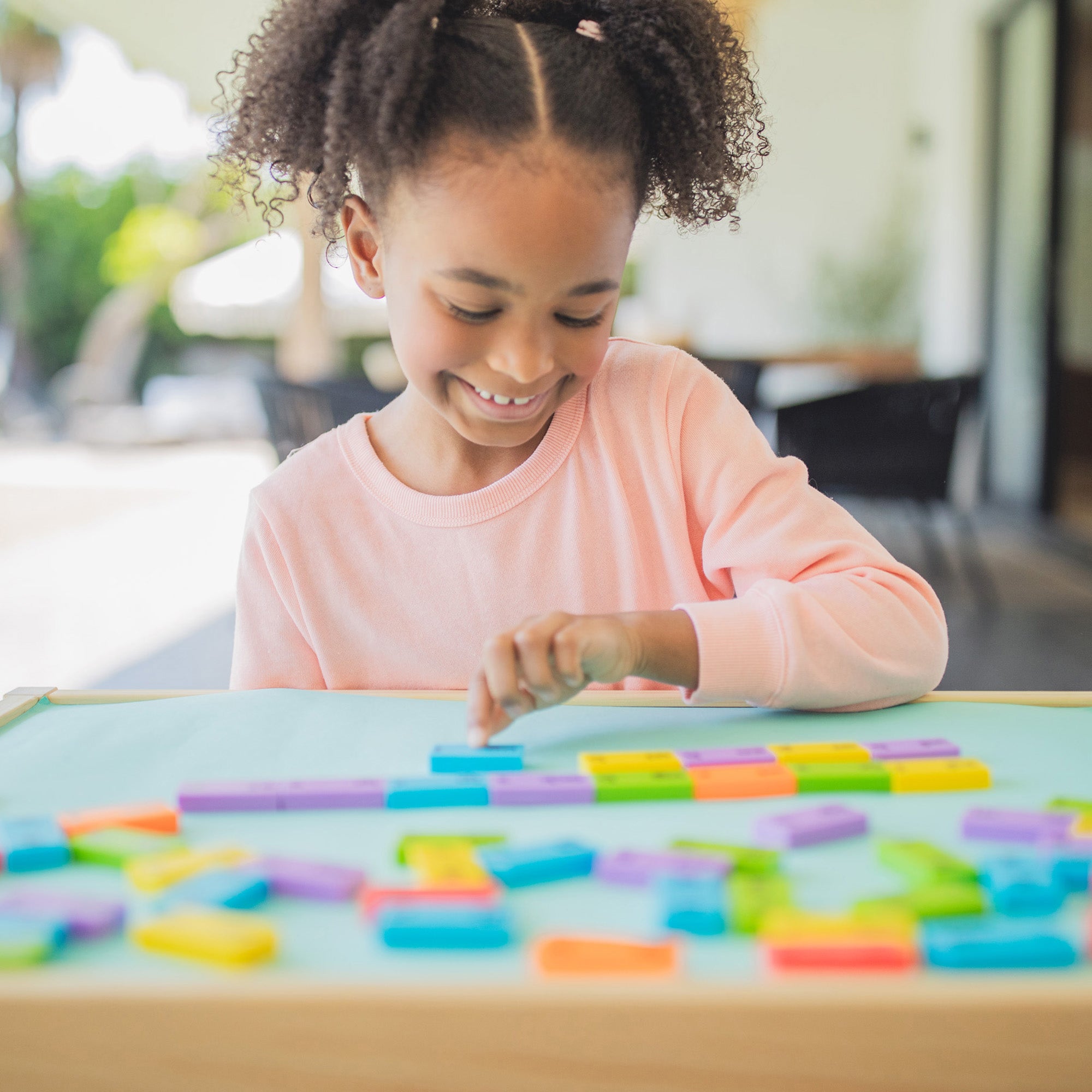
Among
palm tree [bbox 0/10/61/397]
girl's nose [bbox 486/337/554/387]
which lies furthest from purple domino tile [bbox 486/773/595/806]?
palm tree [bbox 0/10/61/397]

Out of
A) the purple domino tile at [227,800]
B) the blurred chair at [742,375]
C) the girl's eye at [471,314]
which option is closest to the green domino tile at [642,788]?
the purple domino tile at [227,800]

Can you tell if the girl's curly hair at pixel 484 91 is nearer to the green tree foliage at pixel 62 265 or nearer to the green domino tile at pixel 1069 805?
the green domino tile at pixel 1069 805

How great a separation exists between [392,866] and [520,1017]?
0.63 feet

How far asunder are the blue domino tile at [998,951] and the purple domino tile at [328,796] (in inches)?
14.0

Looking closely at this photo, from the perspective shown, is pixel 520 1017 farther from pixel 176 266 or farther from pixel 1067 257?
pixel 176 266

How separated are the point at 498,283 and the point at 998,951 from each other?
26.1 inches

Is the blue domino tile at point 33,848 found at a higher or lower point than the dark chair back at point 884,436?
lower

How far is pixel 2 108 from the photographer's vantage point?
15297 mm

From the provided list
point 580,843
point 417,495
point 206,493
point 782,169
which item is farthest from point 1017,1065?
point 782,169

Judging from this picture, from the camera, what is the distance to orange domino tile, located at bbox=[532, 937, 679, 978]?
50 centimetres

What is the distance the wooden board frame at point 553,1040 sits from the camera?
469mm

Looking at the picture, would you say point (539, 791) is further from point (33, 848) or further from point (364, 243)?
point (364, 243)

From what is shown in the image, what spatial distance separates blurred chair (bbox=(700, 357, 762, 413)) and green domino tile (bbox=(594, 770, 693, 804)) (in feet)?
9.55

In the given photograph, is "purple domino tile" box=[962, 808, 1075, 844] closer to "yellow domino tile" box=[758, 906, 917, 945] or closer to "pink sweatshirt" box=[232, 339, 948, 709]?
"yellow domino tile" box=[758, 906, 917, 945]
